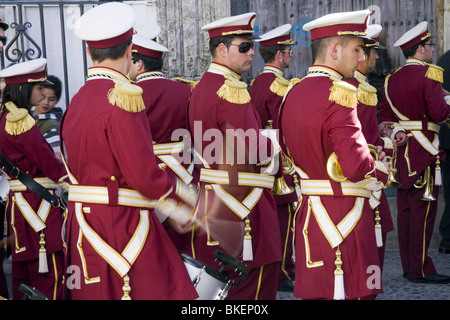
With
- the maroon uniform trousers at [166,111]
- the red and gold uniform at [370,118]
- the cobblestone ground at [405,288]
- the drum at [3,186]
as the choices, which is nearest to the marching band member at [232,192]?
the maroon uniform trousers at [166,111]

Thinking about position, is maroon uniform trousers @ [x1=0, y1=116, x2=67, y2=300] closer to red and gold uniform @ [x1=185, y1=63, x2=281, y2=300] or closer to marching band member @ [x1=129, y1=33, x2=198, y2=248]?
marching band member @ [x1=129, y1=33, x2=198, y2=248]

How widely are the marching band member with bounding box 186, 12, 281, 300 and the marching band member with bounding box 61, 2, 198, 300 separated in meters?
1.27

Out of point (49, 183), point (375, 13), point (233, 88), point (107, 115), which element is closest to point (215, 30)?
point (233, 88)

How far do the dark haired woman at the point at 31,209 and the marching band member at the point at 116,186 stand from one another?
162cm

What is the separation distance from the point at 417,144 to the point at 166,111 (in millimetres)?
2230

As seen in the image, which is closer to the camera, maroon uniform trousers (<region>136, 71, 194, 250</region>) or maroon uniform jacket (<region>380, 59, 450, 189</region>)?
maroon uniform trousers (<region>136, 71, 194, 250</region>)

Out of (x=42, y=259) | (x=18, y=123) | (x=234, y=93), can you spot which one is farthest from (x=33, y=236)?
(x=234, y=93)

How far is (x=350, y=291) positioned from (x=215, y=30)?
2.00 meters

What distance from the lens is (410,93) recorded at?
6.18 metres

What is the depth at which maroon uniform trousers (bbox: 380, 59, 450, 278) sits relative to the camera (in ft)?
20.1

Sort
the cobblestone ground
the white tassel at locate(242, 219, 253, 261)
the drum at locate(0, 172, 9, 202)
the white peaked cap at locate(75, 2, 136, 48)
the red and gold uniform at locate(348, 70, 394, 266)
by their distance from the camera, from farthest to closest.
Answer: the cobblestone ground
the drum at locate(0, 172, 9, 202)
the red and gold uniform at locate(348, 70, 394, 266)
the white tassel at locate(242, 219, 253, 261)
the white peaked cap at locate(75, 2, 136, 48)

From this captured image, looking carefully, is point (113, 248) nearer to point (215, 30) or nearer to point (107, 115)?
point (107, 115)

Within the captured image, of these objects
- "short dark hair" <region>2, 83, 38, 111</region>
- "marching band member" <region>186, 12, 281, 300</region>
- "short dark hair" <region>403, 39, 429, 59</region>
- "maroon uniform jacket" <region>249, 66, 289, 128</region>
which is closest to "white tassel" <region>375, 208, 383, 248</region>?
"marching band member" <region>186, 12, 281, 300</region>

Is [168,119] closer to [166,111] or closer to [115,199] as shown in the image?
[166,111]
